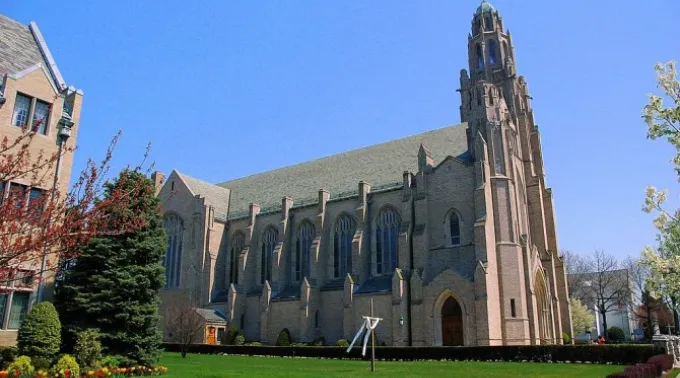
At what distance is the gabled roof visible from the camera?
19388 mm

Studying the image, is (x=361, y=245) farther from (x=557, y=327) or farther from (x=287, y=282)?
(x=557, y=327)

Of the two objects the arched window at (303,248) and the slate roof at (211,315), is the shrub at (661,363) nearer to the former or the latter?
the arched window at (303,248)

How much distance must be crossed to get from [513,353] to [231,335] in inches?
931

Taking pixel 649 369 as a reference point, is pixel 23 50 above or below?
above

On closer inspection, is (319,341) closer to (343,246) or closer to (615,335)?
(343,246)

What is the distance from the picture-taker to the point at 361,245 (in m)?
40.2

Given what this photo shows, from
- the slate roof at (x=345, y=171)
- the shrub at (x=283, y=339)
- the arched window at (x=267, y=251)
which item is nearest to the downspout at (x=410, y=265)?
the slate roof at (x=345, y=171)

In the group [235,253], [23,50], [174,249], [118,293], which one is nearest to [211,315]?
[235,253]

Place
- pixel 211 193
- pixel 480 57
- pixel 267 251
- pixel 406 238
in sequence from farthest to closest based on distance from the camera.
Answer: pixel 211 193 < pixel 480 57 < pixel 267 251 < pixel 406 238

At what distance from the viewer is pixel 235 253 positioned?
49.3 metres

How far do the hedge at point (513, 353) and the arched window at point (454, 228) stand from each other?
9041 millimetres

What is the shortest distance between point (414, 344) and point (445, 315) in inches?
110

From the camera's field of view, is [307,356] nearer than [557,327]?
Yes

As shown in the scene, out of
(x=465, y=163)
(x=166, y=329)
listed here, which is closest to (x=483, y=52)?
(x=465, y=163)
